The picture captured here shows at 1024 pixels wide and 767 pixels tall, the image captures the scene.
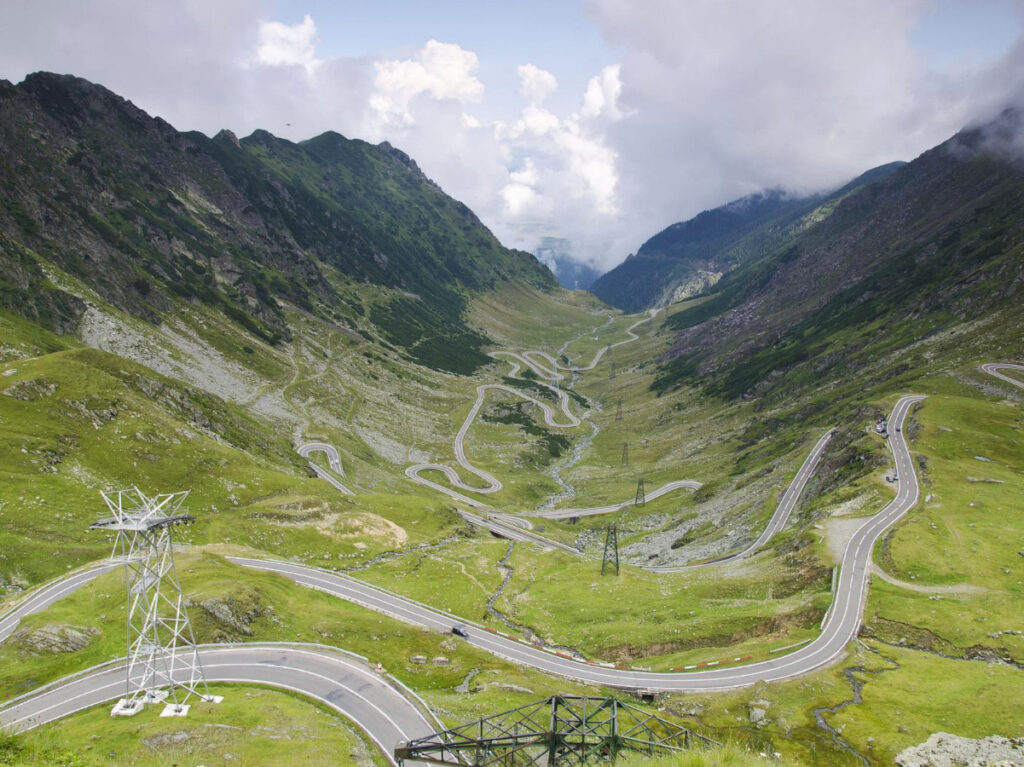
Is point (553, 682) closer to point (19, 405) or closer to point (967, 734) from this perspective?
point (967, 734)

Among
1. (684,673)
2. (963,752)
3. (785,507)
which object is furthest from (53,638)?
(785,507)

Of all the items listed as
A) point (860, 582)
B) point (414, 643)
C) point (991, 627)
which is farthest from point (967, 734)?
point (414, 643)

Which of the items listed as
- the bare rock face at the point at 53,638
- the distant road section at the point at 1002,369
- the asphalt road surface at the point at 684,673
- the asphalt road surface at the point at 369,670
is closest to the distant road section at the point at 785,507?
the asphalt road surface at the point at 684,673

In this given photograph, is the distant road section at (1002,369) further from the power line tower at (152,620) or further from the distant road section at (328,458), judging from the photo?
the power line tower at (152,620)

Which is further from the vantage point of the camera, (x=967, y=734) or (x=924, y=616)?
(x=924, y=616)

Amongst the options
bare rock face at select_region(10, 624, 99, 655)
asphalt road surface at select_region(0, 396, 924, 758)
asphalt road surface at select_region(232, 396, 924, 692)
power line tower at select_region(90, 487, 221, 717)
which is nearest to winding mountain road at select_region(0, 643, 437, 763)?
asphalt road surface at select_region(0, 396, 924, 758)

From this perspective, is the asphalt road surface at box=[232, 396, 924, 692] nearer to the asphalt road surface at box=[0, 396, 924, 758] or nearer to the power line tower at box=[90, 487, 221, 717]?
the asphalt road surface at box=[0, 396, 924, 758]

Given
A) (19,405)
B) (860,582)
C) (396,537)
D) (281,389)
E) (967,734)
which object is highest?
(281,389)
